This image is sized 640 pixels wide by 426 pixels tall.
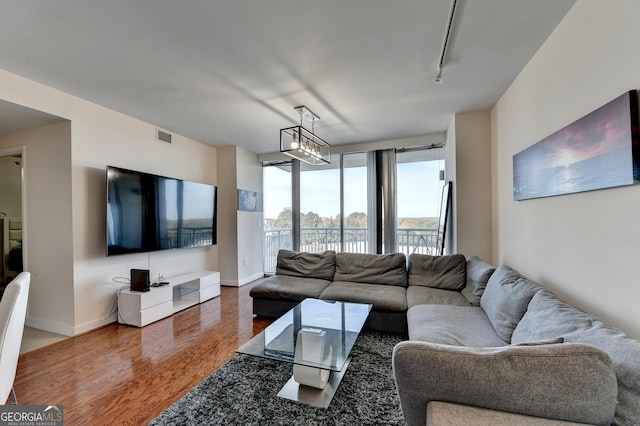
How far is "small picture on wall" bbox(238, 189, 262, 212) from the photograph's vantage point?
15.8 feet

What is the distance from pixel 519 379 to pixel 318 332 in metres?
1.28

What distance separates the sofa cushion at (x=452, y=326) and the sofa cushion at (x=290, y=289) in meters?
1.11

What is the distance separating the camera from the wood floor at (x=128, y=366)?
5.69ft

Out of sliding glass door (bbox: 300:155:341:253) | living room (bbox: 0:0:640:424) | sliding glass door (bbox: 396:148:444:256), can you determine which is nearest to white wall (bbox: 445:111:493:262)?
living room (bbox: 0:0:640:424)

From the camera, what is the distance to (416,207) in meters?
4.46

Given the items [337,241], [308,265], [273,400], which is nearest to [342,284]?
[308,265]

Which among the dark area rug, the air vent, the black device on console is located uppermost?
the air vent

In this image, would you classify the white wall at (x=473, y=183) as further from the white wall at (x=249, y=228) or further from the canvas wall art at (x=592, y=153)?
the white wall at (x=249, y=228)

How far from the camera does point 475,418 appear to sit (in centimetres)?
81

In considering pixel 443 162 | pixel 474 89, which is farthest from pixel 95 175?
pixel 443 162

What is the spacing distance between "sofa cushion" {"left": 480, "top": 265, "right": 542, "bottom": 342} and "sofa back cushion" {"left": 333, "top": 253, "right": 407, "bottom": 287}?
1059mm

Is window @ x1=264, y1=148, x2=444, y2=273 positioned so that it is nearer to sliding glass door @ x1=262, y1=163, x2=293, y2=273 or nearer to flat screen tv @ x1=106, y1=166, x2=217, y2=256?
sliding glass door @ x1=262, y1=163, x2=293, y2=273

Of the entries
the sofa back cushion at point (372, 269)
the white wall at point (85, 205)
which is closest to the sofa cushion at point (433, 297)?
the sofa back cushion at point (372, 269)

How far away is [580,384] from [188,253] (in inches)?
179
